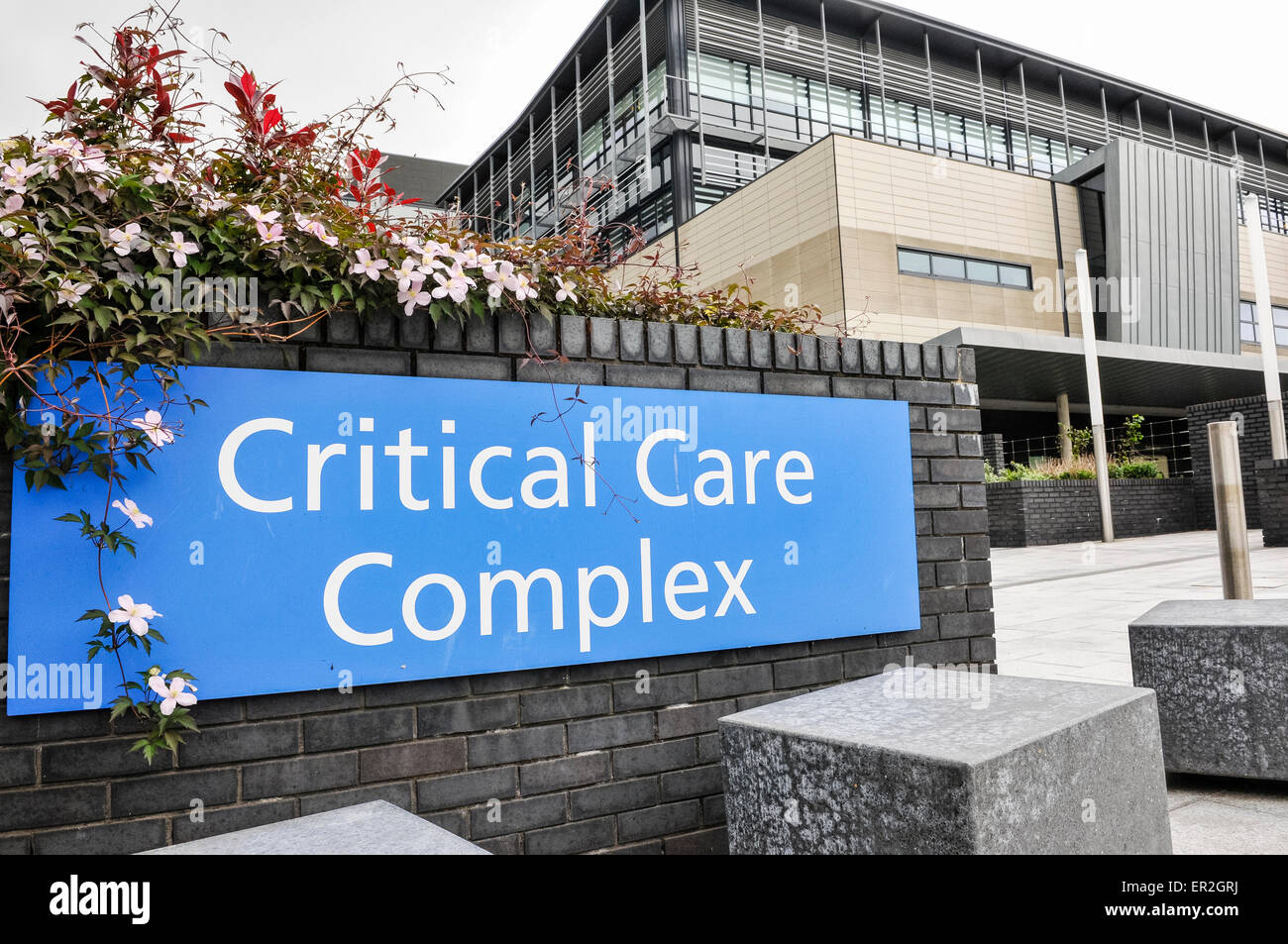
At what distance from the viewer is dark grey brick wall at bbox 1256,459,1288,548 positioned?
12.1 meters

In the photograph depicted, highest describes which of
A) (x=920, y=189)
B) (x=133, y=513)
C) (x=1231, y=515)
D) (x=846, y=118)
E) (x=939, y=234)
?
(x=846, y=118)

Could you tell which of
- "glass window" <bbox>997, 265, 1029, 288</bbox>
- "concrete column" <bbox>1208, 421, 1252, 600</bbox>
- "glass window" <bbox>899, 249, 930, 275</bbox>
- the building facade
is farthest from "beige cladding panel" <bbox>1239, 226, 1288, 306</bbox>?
"concrete column" <bbox>1208, 421, 1252, 600</bbox>

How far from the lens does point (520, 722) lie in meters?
2.34

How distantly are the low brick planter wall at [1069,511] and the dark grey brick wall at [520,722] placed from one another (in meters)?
13.3

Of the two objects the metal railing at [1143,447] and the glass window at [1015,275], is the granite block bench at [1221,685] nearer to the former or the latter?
the metal railing at [1143,447]

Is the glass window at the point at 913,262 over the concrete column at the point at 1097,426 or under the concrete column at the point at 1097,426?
over

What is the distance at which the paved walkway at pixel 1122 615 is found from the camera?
2621 mm

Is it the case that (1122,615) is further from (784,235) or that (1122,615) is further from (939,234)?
(939,234)

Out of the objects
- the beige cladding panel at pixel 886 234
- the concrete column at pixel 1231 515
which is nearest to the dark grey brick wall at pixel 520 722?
the concrete column at pixel 1231 515

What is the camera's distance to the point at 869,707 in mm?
2016

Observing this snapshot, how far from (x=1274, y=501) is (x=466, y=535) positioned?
14285 millimetres

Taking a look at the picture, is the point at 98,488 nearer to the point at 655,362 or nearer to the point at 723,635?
the point at 655,362

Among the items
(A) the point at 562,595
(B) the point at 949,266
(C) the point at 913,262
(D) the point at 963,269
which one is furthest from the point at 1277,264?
(A) the point at 562,595
